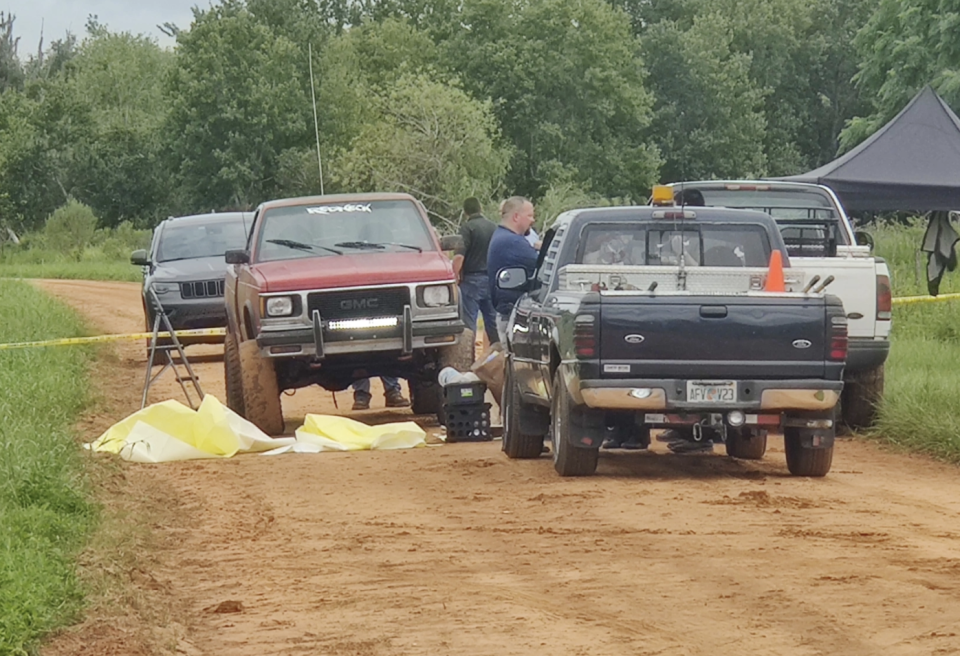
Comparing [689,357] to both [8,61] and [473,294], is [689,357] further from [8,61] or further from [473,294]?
[8,61]

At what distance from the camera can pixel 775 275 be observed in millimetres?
11336

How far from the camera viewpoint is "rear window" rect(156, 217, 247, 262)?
74.0ft

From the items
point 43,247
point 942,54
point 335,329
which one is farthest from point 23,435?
point 43,247

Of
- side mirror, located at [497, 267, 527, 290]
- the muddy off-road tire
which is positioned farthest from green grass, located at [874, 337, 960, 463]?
the muddy off-road tire

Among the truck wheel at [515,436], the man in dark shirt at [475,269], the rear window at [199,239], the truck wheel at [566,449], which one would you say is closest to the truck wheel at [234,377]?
the truck wheel at [515,436]

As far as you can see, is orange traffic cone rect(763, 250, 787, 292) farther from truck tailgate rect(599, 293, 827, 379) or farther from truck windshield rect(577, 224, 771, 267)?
truck windshield rect(577, 224, 771, 267)

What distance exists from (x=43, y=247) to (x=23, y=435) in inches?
2026

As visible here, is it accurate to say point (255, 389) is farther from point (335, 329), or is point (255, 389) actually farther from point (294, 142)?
point (294, 142)

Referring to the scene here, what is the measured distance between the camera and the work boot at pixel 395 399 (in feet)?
56.5

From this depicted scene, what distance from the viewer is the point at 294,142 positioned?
235 ft

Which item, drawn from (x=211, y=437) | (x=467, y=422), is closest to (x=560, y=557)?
(x=211, y=437)

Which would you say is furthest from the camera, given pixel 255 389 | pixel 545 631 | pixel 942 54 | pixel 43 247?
pixel 43 247

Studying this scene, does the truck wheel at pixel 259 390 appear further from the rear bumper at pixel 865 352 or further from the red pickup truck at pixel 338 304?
the rear bumper at pixel 865 352

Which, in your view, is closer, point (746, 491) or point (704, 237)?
point (746, 491)
